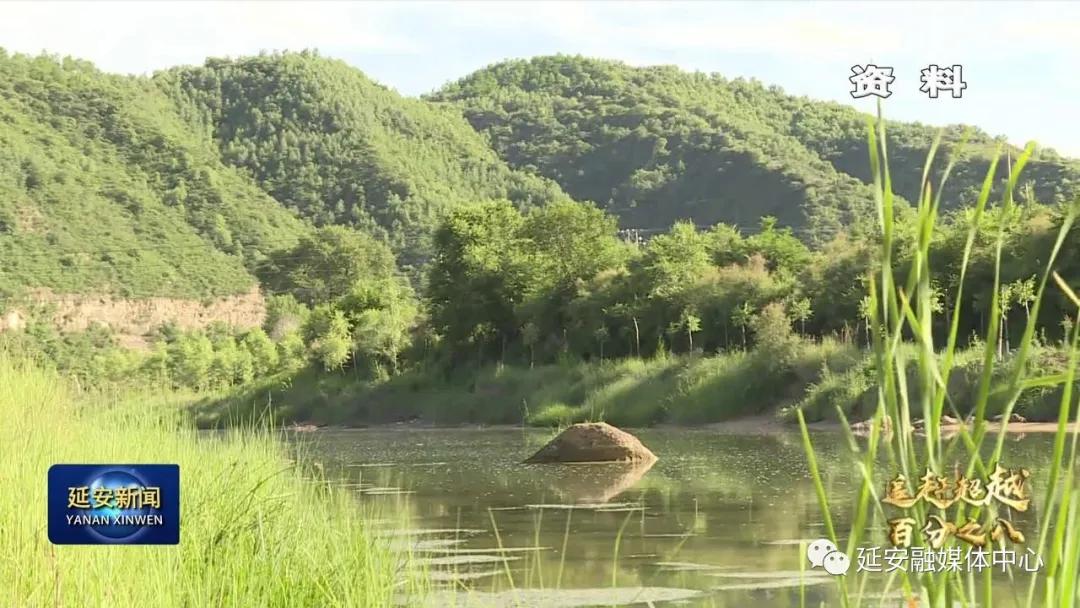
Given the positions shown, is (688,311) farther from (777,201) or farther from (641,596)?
(777,201)

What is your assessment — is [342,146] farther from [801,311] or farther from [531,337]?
[801,311]

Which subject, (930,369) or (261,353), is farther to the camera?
(261,353)

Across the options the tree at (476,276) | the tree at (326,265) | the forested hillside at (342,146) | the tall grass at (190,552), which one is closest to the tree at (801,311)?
the tree at (476,276)

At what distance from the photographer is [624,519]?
892 centimetres

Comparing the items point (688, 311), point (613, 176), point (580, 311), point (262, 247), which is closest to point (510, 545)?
point (688, 311)

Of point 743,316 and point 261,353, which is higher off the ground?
point 743,316

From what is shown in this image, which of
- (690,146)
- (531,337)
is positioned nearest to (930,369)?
(531,337)

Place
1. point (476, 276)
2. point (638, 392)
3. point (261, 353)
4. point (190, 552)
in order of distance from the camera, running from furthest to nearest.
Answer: point (261, 353), point (476, 276), point (638, 392), point (190, 552)

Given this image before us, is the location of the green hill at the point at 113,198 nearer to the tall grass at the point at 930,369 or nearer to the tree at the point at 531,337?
the tree at the point at 531,337

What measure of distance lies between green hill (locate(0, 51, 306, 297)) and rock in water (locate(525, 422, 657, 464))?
48.9m

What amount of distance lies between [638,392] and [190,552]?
29619 mm

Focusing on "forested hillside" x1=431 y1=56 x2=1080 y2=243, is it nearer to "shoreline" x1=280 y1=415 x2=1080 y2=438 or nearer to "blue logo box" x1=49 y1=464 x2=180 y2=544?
"shoreline" x1=280 y1=415 x2=1080 y2=438

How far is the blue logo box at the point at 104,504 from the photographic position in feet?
14.1

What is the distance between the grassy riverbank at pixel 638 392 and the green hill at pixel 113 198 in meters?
25.8
